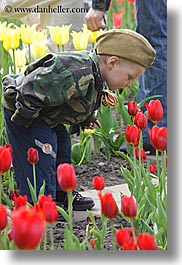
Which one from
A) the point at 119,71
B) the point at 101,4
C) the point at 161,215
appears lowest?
the point at 161,215

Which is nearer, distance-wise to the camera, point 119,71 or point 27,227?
point 27,227

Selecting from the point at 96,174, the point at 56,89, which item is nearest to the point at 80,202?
the point at 96,174

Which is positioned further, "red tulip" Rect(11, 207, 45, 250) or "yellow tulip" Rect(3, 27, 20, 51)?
"yellow tulip" Rect(3, 27, 20, 51)

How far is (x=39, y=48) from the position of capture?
1.19 m

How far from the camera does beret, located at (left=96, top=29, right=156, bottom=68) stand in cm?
110

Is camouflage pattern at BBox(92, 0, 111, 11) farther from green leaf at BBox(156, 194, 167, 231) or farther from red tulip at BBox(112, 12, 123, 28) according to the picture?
green leaf at BBox(156, 194, 167, 231)

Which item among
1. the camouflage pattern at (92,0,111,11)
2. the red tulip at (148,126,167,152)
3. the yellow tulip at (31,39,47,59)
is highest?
the camouflage pattern at (92,0,111,11)

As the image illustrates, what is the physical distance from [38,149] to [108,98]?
0.15 meters

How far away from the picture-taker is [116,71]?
111 centimetres

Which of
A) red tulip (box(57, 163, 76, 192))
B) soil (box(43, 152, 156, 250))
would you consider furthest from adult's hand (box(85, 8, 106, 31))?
red tulip (box(57, 163, 76, 192))

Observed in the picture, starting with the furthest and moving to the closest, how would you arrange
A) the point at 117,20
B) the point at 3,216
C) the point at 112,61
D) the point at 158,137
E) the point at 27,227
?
1. the point at 117,20
2. the point at 112,61
3. the point at 158,137
4. the point at 3,216
5. the point at 27,227

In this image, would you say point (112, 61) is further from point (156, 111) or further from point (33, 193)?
point (33, 193)

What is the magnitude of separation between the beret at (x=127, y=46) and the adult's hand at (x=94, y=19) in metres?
0.05

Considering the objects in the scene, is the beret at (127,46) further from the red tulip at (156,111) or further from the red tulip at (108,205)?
the red tulip at (108,205)
